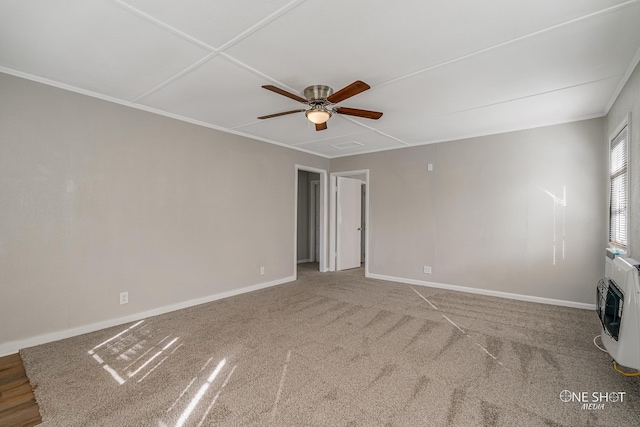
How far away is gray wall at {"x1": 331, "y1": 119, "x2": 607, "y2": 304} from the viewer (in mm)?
3766

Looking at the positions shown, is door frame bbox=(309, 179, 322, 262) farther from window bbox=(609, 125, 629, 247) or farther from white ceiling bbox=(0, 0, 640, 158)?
window bbox=(609, 125, 629, 247)

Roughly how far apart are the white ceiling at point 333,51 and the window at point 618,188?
500mm

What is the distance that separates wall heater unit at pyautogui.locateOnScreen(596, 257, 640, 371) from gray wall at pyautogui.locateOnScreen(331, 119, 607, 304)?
183 centimetres

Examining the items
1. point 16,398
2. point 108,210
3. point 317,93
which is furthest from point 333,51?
point 16,398

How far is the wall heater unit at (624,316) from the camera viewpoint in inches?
74.0

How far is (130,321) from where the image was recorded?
10.8ft

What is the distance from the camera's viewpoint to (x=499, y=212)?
171 inches

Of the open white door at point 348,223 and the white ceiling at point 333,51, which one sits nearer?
the white ceiling at point 333,51

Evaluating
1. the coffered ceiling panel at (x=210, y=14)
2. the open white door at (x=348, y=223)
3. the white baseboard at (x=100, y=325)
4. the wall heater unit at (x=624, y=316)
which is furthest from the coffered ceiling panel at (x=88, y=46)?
the open white door at (x=348, y=223)

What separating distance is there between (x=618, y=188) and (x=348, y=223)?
4.24 m

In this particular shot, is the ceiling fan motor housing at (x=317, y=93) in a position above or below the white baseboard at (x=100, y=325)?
above

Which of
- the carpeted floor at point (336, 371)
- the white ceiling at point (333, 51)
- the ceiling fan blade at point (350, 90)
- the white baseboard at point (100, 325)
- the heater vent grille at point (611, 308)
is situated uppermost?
the white ceiling at point (333, 51)

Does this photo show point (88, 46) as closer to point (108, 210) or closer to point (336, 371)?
point (108, 210)

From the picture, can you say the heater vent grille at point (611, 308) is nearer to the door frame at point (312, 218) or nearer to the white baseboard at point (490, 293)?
the white baseboard at point (490, 293)
